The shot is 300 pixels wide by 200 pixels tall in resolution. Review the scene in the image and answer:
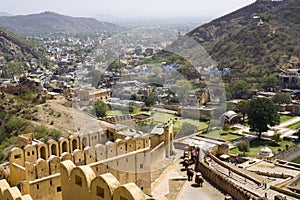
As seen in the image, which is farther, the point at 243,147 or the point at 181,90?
the point at 181,90

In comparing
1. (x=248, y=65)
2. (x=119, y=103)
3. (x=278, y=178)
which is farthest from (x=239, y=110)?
(x=248, y=65)

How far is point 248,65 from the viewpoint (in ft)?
159

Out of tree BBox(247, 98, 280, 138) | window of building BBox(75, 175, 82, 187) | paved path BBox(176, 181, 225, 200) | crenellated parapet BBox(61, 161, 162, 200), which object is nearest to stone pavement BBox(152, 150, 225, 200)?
paved path BBox(176, 181, 225, 200)

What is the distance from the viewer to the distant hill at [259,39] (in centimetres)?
4733

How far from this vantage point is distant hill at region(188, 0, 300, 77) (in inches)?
1864

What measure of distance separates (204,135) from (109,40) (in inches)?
311

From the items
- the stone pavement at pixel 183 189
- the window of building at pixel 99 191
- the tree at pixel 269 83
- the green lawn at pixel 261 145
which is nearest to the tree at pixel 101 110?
the green lawn at pixel 261 145

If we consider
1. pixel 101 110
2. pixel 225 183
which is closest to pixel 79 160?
pixel 225 183

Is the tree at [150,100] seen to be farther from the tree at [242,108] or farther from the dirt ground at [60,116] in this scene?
the tree at [242,108]

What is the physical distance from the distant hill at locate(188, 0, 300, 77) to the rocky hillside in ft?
112

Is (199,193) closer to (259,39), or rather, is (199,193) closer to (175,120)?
(175,120)

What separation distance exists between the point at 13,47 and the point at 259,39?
49.3m

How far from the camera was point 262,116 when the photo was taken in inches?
921

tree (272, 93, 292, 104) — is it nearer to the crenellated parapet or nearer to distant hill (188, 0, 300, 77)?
distant hill (188, 0, 300, 77)
